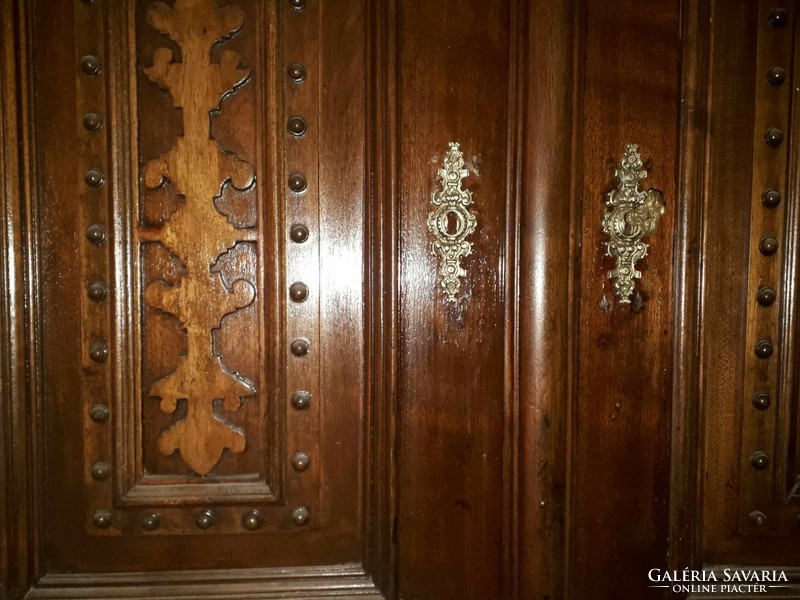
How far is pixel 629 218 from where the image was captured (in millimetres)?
793

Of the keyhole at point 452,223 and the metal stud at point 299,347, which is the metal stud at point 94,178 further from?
the keyhole at point 452,223

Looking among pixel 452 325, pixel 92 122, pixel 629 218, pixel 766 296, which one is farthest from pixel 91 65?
pixel 766 296

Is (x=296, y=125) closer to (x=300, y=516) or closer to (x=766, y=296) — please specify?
(x=300, y=516)

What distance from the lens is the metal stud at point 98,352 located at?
77 cm

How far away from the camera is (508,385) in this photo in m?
0.80

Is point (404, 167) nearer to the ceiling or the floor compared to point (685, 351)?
nearer to the ceiling

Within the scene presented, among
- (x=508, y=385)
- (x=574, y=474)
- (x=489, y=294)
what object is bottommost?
(x=574, y=474)

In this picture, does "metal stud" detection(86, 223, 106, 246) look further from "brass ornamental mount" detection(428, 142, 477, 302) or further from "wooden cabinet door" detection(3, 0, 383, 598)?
"brass ornamental mount" detection(428, 142, 477, 302)

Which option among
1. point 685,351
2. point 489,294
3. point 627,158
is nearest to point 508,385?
point 489,294

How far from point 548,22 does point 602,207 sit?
261mm

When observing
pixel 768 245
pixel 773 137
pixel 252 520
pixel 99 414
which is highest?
pixel 773 137

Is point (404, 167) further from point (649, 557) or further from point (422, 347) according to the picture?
point (649, 557)

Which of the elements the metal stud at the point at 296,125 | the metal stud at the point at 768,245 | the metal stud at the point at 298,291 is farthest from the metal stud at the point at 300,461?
the metal stud at the point at 768,245

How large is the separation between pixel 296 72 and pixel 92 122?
0.28 m
